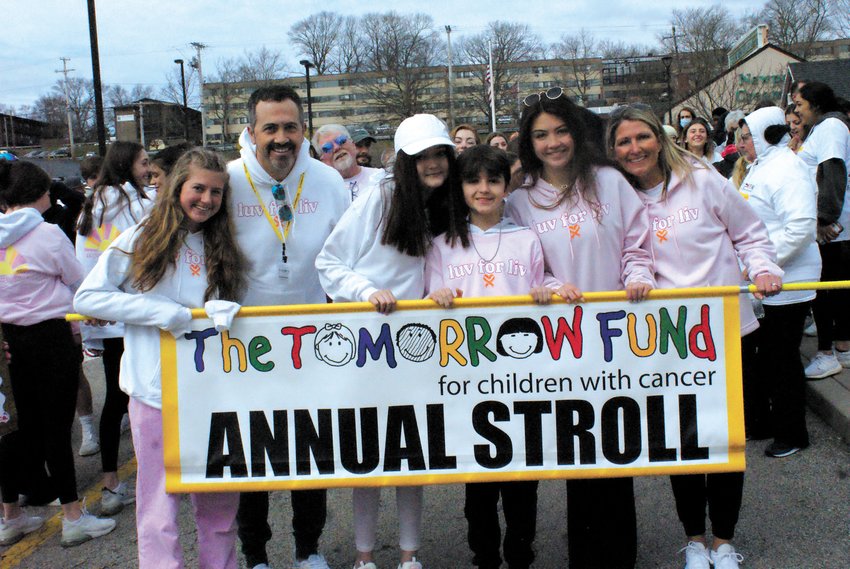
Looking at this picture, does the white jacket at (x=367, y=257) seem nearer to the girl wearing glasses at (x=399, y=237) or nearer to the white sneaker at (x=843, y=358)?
the girl wearing glasses at (x=399, y=237)

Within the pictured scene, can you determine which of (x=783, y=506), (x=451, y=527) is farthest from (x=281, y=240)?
(x=783, y=506)

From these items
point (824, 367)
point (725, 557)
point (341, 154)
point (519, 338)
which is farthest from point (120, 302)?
point (824, 367)

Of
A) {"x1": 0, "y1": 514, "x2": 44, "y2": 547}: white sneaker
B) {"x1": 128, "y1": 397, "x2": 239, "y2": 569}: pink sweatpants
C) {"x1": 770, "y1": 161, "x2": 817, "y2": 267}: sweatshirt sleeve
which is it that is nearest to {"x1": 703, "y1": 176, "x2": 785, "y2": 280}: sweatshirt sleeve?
{"x1": 770, "y1": 161, "x2": 817, "y2": 267}: sweatshirt sleeve

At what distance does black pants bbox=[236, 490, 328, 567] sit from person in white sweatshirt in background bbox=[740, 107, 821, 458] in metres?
2.91

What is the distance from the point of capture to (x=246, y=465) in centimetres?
310

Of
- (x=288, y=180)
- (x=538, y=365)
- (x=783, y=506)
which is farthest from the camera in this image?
(x=783, y=506)

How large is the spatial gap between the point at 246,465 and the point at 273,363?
0.45 metres

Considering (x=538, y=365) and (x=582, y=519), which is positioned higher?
(x=538, y=365)

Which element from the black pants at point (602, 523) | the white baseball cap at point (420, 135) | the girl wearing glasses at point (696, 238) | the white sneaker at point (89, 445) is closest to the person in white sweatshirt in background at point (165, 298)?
the white baseball cap at point (420, 135)

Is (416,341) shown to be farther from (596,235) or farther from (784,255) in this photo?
(784,255)

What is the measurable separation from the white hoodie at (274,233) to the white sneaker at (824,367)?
411cm

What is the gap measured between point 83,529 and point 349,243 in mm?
Answer: 2315

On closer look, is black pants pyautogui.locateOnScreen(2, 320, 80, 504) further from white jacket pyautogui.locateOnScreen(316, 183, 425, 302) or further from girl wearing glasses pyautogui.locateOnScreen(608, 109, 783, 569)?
girl wearing glasses pyautogui.locateOnScreen(608, 109, 783, 569)

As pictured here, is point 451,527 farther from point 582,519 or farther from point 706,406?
point 706,406
